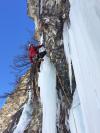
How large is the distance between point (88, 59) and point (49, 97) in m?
1.81

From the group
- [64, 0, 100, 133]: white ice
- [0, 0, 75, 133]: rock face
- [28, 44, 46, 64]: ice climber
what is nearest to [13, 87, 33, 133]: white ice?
[28, 44, 46, 64]: ice climber

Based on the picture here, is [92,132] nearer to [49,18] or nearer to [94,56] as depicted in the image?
[94,56]

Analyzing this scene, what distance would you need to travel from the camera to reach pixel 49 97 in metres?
4.96

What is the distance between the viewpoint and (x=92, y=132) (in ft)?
10.1

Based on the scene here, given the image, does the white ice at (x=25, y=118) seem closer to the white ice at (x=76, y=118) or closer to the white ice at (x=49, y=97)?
the white ice at (x=49, y=97)

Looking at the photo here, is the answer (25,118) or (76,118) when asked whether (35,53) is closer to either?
(25,118)

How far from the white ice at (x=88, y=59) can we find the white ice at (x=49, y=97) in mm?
1260

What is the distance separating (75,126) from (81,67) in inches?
38.5

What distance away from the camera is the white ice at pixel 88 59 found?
10.0 feet

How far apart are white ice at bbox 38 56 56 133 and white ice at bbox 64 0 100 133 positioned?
1.26 metres

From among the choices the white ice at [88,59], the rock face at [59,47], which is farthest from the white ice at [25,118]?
the white ice at [88,59]

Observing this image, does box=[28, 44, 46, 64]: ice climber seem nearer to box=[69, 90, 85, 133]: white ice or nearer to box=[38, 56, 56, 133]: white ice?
box=[38, 56, 56, 133]: white ice

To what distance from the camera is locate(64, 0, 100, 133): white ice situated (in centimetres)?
306

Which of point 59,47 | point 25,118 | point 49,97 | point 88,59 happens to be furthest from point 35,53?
point 88,59
